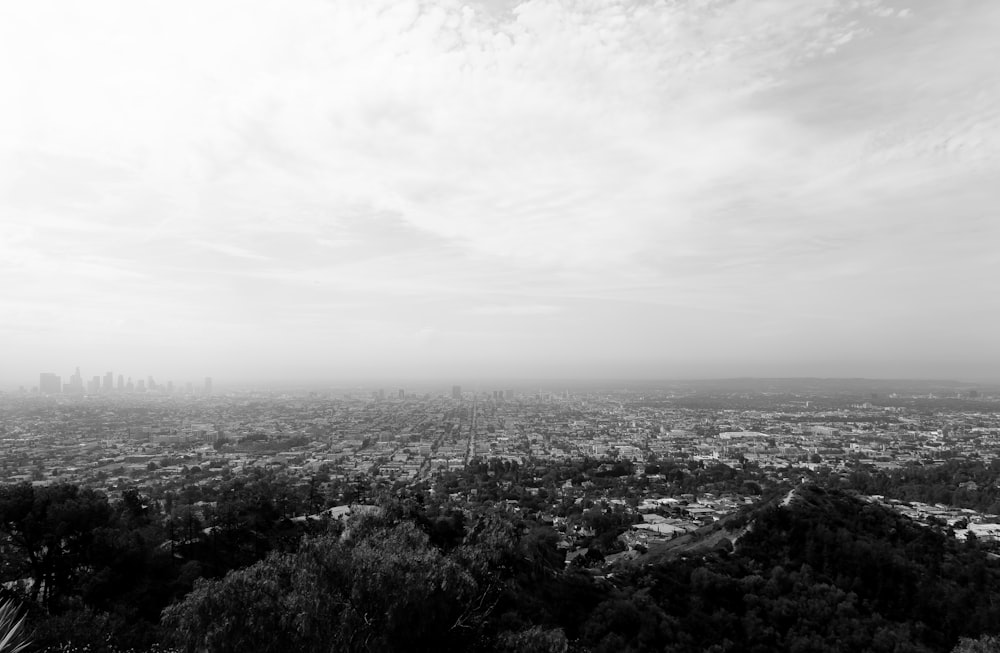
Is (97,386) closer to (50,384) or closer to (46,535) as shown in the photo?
(50,384)

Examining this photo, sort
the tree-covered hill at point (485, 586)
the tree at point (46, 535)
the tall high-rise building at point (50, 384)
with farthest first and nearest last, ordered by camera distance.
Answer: the tall high-rise building at point (50, 384) < the tree at point (46, 535) < the tree-covered hill at point (485, 586)

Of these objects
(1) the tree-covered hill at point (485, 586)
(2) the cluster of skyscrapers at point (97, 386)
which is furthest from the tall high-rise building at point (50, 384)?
(1) the tree-covered hill at point (485, 586)

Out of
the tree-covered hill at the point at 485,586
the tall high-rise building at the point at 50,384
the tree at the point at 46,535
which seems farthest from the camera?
the tall high-rise building at the point at 50,384

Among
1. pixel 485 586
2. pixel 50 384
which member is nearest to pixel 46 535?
pixel 485 586

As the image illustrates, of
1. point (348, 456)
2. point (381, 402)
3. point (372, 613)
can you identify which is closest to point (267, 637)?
point (372, 613)

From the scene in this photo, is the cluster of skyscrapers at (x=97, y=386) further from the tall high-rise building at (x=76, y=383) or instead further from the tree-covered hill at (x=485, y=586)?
the tree-covered hill at (x=485, y=586)

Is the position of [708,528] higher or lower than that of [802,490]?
lower

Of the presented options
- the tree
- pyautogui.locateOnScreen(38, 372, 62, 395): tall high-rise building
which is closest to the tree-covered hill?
the tree

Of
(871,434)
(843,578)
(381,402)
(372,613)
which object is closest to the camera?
(372,613)

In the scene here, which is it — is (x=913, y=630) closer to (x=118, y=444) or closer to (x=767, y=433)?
(x=118, y=444)
